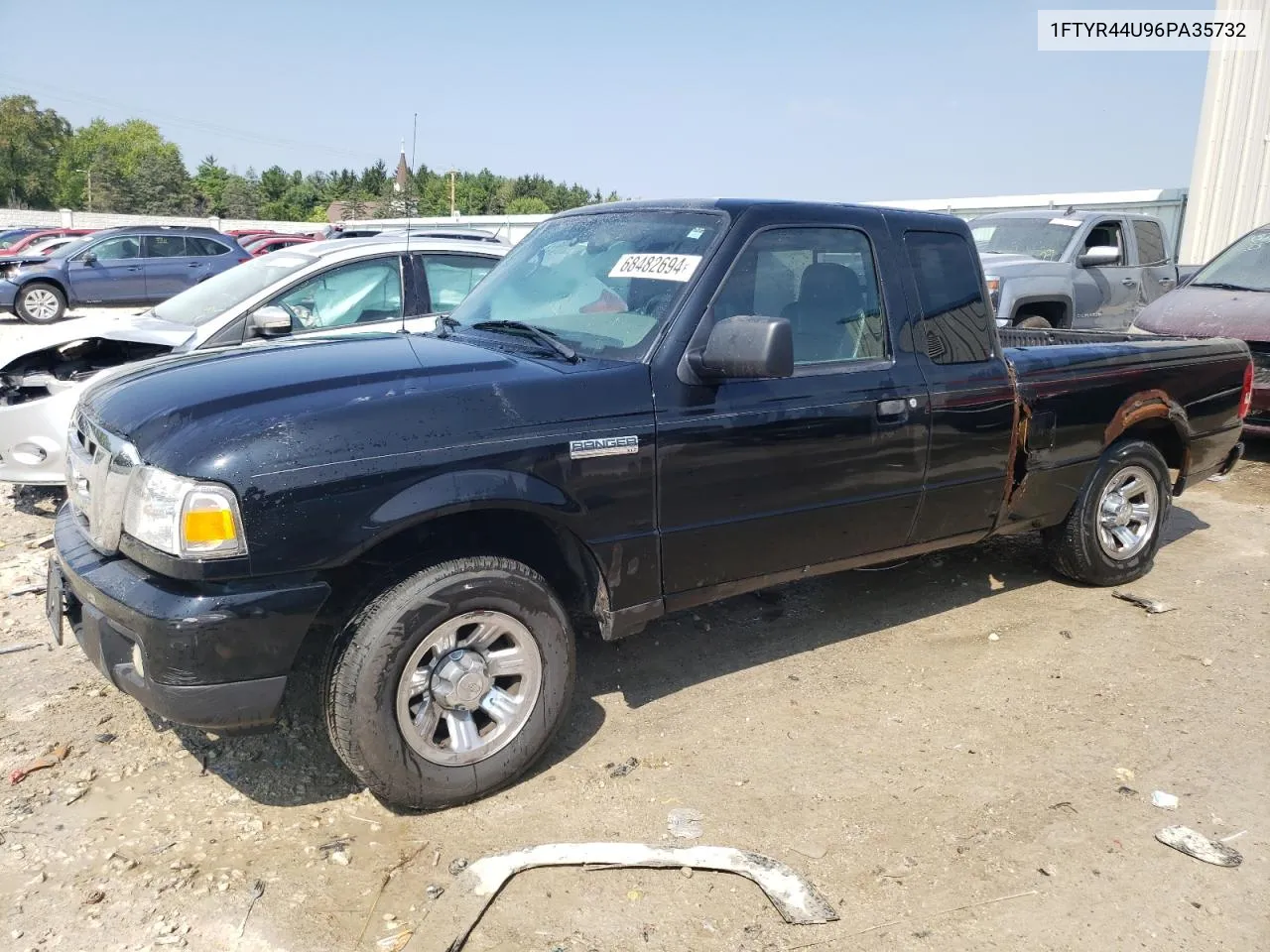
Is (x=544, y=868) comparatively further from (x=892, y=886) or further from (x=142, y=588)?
(x=142, y=588)

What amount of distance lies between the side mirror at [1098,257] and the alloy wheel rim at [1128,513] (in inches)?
208

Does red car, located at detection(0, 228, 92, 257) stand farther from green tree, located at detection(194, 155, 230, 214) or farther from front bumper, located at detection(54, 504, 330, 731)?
green tree, located at detection(194, 155, 230, 214)

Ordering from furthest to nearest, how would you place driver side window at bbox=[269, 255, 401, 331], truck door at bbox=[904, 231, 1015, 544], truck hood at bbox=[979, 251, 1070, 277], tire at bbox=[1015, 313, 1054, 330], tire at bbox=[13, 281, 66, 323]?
tire at bbox=[13, 281, 66, 323] < truck hood at bbox=[979, 251, 1070, 277] < tire at bbox=[1015, 313, 1054, 330] < driver side window at bbox=[269, 255, 401, 331] < truck door at bbox=[904, 231, 1015, 544]

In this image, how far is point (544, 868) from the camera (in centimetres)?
286

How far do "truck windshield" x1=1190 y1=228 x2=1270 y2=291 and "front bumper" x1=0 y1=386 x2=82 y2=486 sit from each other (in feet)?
30.9

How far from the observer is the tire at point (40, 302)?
1742 centimetres

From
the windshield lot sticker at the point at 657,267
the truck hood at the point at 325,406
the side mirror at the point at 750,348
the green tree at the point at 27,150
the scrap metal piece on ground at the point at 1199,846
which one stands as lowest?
the scrap metal piece on ground at the point at 1199,846

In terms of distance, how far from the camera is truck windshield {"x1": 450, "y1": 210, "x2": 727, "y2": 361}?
3535 millimetres

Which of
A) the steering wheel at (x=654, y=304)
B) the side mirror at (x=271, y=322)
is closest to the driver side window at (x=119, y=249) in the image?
the side mirror at (x=271, y=322)

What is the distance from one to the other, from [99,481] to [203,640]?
729 millimetres

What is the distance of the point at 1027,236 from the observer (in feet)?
35.4

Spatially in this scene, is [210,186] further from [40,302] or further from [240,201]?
[40,302]

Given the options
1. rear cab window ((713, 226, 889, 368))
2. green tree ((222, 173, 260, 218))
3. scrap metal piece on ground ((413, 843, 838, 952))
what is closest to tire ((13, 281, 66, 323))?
rear cab window ((713, 226, 889, 368))

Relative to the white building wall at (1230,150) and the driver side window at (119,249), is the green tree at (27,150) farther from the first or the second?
the white building wall at (1230,150)
